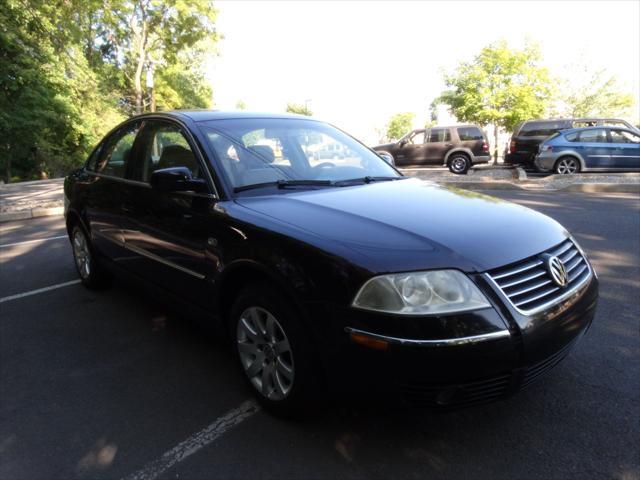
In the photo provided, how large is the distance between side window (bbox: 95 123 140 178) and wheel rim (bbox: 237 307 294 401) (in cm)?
206

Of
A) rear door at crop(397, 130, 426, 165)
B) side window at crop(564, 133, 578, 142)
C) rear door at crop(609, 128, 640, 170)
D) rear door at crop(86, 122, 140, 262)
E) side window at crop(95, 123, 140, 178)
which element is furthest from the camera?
rear door at crop(397, 130, 426, 165)

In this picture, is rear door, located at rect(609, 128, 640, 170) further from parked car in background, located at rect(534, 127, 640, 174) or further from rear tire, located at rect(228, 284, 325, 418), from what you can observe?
rear tire, located at rect(228, 284, 325, 418)

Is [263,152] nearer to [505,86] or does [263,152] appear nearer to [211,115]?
[211,115]

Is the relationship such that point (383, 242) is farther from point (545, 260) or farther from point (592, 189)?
point (592, 189)

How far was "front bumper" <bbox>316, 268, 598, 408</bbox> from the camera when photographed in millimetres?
1928

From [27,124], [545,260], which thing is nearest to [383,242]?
[545,260]

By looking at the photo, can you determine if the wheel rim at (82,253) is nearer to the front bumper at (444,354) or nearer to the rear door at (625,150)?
the front bumper at (444,354)

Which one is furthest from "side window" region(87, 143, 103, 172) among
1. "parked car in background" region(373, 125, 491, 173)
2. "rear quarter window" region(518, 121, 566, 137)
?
"rear quarter window" region(518, 121, 566, 137)

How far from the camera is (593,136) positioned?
1395 centimetres

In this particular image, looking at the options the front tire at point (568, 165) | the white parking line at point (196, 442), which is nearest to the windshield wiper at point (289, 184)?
the white parking line at point (196, 442)

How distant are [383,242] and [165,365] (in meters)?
1.93

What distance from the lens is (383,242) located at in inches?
84.8

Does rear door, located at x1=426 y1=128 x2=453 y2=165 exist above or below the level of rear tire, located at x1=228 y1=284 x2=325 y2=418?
A: above

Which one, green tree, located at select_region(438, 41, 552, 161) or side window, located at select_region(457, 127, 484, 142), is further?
green tree, located at select_region(438, 41, 552, 161)
